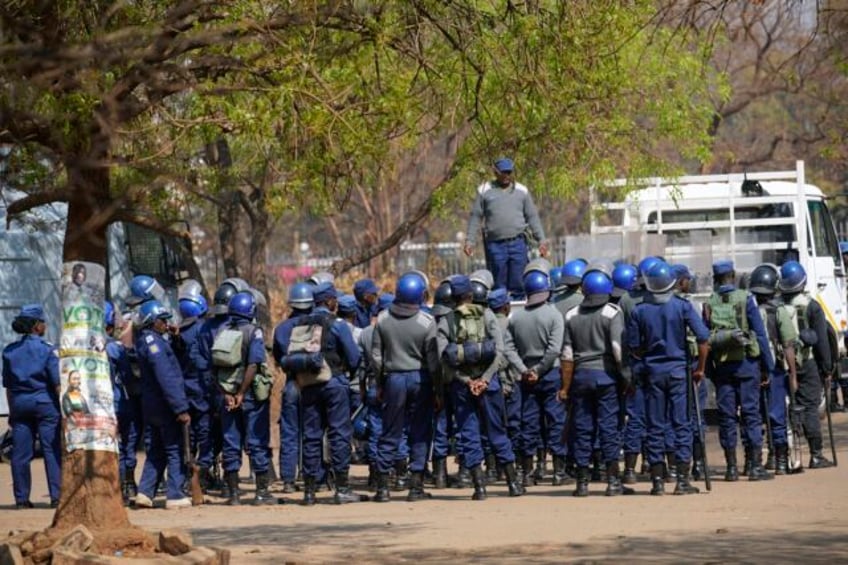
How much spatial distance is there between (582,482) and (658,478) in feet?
2.33

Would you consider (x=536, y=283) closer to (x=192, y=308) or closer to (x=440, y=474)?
(x=440, y=474)

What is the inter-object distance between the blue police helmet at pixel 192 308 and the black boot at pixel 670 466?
488 cm

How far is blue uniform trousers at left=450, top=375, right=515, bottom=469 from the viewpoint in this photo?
15.6m

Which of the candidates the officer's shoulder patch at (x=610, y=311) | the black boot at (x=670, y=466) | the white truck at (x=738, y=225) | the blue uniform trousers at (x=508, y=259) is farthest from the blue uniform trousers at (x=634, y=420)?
the white truck at (x=738, y=225)

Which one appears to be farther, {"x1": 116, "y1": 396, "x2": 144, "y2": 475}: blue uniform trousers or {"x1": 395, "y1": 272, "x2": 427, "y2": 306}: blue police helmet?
{"x1": 116, "y1": 396, "x2": 144, "y2": 475}: blue uniform trousers

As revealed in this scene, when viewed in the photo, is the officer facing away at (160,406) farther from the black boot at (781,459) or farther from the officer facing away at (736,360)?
the black boot at (781,459)

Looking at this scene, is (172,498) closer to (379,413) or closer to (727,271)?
(379,413)

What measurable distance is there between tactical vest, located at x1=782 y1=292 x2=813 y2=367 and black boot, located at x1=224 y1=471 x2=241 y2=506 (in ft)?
18.8

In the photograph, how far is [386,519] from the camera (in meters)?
14.3

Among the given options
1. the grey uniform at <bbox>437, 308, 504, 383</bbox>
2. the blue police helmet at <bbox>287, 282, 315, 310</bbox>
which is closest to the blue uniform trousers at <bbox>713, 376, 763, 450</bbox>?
the grey uniform at <bbox>437, 308, 504, 383</bbox>

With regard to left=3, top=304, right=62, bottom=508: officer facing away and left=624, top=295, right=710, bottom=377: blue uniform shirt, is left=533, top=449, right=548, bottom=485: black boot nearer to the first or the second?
left=624, top=295, right=710, bottom=377: blue uniform shirt

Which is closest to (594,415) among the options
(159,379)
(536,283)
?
(536,283)

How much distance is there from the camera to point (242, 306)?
635 inches

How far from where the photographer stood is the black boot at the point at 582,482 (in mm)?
15531
